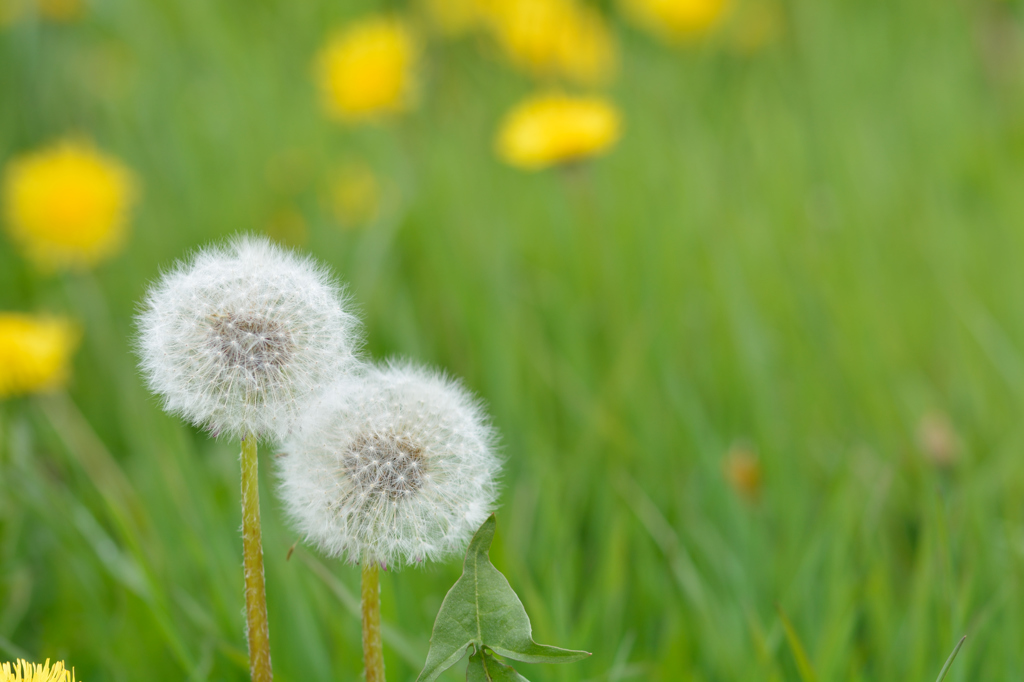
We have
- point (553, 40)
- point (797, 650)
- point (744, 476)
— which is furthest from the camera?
point (553, 40)

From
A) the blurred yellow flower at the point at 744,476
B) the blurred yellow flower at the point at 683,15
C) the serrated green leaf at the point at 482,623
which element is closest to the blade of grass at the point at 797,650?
the serrated green leaf at the point at 482,623

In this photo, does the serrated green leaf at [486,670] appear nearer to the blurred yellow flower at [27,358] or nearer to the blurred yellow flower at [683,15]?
the blurred yellow flower at [27,358]

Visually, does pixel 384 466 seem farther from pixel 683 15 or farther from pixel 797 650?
pixel 683 15

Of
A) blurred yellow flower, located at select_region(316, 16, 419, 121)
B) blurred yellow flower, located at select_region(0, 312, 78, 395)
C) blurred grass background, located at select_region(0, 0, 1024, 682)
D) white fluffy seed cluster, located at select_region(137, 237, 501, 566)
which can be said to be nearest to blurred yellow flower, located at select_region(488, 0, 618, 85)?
blurred grass background, located at select_region(0, 0, 1024, 682)

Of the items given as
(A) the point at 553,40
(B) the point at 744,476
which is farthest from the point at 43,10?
(B) the point at 744,476

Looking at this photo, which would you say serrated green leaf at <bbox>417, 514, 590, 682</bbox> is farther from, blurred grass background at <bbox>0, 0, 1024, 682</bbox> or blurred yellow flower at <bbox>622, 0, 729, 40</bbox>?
blurred yellow flower at <bbox>622, 0, 729, 40</bbox>

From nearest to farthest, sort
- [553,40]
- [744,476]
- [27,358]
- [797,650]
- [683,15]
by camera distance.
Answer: [797,650] < [744,476] < [27,358] < [553,40] < [683,15]

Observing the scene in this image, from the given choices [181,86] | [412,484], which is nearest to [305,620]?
[412,484]
